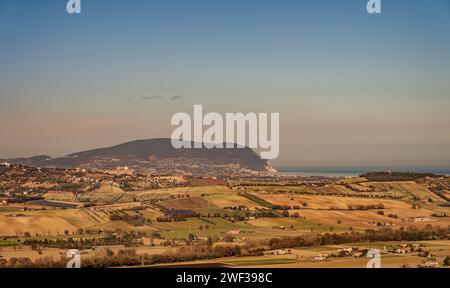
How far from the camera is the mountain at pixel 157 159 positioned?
20.2 m

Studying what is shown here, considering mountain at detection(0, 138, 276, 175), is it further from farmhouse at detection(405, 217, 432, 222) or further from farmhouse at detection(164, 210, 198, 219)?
farmhouse at detection(405, 217, 432, 222)

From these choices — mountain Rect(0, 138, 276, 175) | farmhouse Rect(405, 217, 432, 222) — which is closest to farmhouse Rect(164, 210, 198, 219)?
mountain Rect(0, 138, 276, 175)

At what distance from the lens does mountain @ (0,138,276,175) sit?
20188 millimetres

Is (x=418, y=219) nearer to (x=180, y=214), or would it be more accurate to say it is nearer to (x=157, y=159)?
(x=180, y=214)

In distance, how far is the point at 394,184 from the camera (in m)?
21.8

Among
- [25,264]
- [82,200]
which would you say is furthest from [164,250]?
[82,200]

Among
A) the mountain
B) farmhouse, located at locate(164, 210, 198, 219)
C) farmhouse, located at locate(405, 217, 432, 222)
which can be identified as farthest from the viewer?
the mountain

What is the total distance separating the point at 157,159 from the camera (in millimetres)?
21891

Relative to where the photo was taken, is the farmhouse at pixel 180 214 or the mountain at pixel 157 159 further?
the mountain at pixel 157 159

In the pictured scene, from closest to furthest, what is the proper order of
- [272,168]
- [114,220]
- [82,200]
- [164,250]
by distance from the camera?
[164,250]
[114,220]
[82,200]
[272,168]

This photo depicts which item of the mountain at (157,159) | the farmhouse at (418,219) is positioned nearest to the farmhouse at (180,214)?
the mountain at (157,159)

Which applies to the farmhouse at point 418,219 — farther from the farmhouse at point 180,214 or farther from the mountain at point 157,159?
the farmhouse at point 180,214
